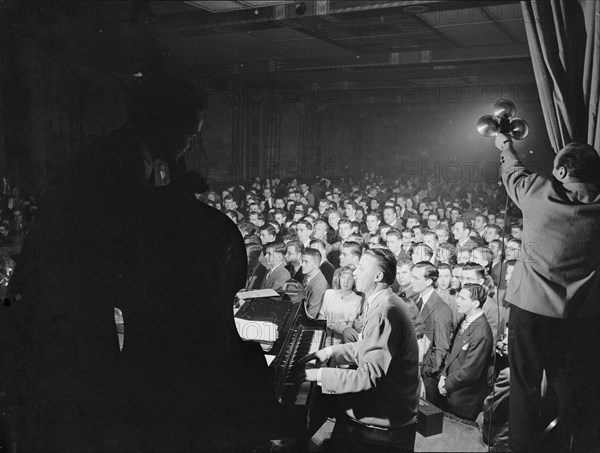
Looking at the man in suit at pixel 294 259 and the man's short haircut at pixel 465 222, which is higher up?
the man's short haircut at pixel 465 222

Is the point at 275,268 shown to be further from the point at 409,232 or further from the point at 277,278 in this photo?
the point at 409,232

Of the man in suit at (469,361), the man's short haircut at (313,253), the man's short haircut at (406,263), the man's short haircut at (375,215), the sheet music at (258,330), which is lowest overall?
the man in suit at (469,361)

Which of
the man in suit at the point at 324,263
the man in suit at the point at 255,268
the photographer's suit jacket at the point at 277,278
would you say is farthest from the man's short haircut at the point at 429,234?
the man in suit at the point at 255,268

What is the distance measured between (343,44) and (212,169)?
11.9ft

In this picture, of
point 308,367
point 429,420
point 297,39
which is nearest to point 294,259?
Answer: point 308,367

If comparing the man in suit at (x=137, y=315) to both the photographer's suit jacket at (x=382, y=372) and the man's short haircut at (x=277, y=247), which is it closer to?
the photographer's suit jacket at (x=382, y=372)

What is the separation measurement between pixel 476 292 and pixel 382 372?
1131 mm

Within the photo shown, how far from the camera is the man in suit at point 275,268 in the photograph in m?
4.01

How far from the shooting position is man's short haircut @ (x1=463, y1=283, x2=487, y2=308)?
11.5 ft

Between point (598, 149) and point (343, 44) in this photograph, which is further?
point (343, 44)

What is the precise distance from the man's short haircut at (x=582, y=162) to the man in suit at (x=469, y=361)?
1.12 m

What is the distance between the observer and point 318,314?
386cm

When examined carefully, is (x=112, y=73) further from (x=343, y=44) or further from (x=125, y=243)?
(x=343, y=44)

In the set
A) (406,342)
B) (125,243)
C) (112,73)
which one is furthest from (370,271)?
(112,73)
